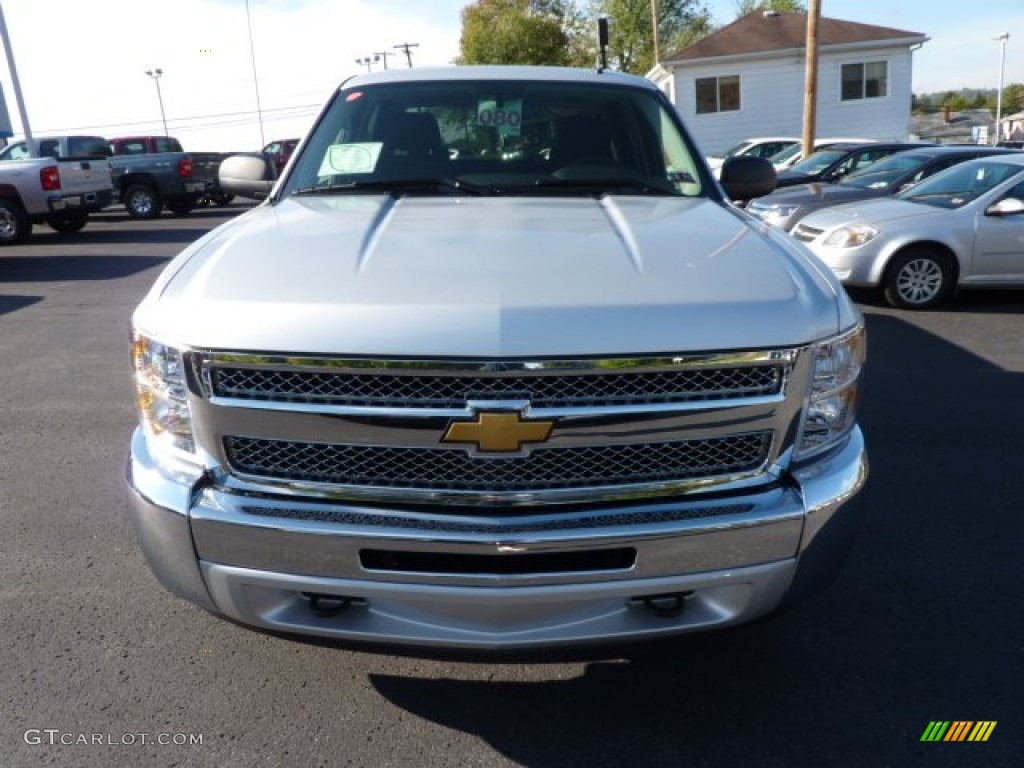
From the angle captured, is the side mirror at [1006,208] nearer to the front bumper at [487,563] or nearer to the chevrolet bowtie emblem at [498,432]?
the front bumper at [487,563]

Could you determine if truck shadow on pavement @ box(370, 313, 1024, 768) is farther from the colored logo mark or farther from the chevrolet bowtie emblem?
the chevrolet bowtie emblem

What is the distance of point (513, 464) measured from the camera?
7.16ft

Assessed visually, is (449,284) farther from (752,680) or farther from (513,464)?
(752,680)

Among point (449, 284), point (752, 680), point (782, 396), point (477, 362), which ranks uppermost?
point (449, 284)

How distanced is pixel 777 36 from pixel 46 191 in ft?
78.7

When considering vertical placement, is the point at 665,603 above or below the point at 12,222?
below

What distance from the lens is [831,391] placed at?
7.83 ft

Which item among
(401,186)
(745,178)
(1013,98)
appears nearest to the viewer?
(401,186)

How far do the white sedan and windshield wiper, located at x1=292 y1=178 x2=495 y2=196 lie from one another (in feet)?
20.1

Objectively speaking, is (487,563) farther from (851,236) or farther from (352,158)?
(851,236)

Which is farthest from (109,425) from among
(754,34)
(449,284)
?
(754,34)

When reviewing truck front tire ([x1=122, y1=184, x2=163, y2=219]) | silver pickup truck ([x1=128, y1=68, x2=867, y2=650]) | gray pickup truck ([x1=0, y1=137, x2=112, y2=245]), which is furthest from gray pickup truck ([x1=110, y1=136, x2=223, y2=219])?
silver pickup truck ([x1=128, y1=68, x2=867, y2=650])

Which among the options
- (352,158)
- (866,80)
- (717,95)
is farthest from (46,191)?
(866,80)

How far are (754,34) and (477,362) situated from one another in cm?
3192
